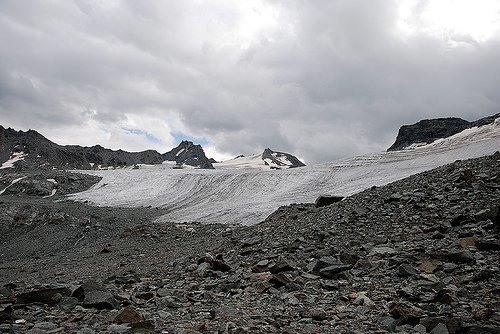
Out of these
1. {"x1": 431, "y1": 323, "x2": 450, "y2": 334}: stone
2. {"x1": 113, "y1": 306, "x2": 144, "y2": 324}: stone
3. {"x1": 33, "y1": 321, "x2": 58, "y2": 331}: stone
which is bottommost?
{"x1": 431, "y1": 323, "x2": 450, "y2": 334}: stone

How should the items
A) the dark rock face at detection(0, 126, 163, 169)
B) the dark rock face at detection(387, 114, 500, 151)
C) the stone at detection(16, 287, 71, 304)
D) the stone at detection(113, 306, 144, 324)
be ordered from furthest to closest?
the dark rock face at detection(0, 126, 163, 169) < the dark rock face at detection(387, 114, 500, 151) < the stone at detection(16, 287, 71, 304) < the stone at detection(113, 306, 144, 324)

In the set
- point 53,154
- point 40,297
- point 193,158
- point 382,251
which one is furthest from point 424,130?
point 40,297

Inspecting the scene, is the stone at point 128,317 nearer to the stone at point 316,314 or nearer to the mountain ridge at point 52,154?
the stone at point 316,314

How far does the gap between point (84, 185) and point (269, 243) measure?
46.2 m

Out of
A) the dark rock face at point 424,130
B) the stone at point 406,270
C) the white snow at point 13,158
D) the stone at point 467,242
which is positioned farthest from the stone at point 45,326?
the white snow at point 13,158

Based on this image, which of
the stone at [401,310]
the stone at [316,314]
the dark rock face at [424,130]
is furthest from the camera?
the dark rock face at [424,130]

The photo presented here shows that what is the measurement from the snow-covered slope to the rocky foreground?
453 inches

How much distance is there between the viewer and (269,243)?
13211mm

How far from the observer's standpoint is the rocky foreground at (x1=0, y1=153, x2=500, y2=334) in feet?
21.0

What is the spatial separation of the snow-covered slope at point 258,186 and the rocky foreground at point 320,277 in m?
11.5

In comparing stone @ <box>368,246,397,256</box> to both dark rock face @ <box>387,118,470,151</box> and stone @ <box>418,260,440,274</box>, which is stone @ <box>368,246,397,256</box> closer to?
stone @ <box>418,260,440,274</box>

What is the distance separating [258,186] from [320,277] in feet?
102

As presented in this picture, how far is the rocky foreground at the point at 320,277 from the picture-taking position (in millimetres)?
6410

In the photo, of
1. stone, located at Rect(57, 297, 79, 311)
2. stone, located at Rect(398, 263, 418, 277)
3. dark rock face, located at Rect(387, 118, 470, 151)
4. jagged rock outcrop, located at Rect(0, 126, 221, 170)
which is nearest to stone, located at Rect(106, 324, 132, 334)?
stone, located at Rect(57, 297, 79, 311)
